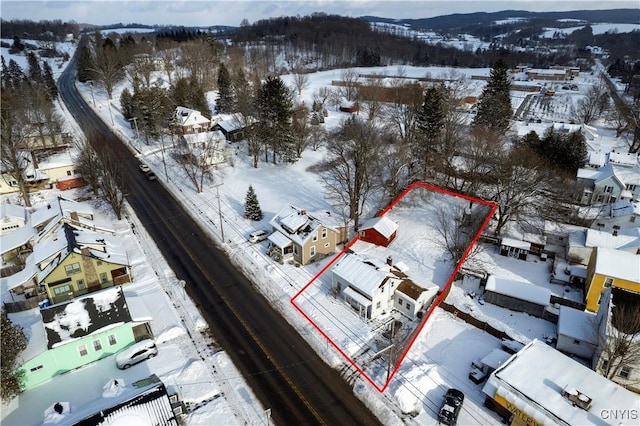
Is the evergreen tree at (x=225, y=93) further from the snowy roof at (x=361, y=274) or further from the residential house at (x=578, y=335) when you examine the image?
the residential house at (x=578, y=335)

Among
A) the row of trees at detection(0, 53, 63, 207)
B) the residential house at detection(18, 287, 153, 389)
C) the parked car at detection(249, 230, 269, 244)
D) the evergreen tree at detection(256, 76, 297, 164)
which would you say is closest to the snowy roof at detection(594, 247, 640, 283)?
the parked car at detection(249, 230, 269, 244)

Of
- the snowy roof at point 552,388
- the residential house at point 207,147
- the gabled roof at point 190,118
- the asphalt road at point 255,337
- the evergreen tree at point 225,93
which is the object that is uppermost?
the evergreen tree at point 225,93

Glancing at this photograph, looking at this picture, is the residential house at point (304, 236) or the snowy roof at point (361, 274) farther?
the residential house at point (304, 236)

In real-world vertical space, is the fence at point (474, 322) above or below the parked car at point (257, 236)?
below

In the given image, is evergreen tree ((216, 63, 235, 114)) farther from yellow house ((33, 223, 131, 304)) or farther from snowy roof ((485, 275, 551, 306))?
snowy roof ((485, 275, 551, 306))

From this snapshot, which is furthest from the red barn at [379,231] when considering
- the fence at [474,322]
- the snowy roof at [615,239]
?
the snowy roof at [615,239]

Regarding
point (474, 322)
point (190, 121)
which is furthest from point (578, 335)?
point (190, 121)

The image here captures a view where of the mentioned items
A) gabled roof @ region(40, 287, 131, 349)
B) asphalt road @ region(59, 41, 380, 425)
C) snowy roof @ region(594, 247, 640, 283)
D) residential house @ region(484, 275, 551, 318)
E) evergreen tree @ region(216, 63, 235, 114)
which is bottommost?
asphalt road @ region(59, 41, 380, 425)

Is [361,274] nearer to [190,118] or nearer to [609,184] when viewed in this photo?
[609,184]
